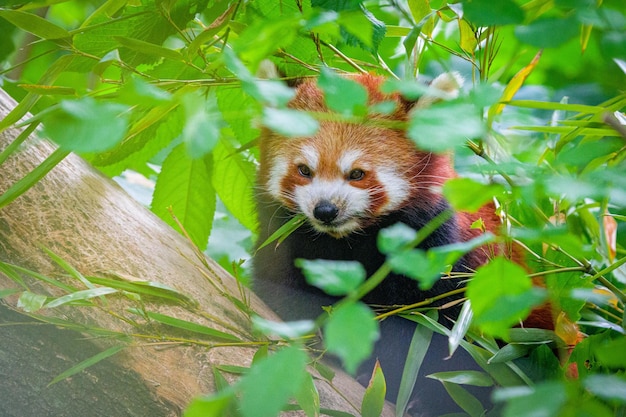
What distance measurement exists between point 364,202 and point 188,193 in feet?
1.83

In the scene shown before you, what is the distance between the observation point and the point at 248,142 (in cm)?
192

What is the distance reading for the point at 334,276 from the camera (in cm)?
63

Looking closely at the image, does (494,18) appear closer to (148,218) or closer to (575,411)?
(575,411)

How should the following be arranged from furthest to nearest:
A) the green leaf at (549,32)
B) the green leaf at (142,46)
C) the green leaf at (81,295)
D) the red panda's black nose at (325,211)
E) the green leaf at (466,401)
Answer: the red panda's black nose at (325,211), the green leaf at (466,401), the green leaf at (81,295), the green leaf at (142,46), the green leaf at (549,32)

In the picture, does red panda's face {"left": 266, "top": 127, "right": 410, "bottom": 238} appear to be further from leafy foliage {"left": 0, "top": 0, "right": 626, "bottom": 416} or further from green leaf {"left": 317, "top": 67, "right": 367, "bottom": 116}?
green leaf {"left": 317, "top": 67, "right": 367, "bottom": 116}

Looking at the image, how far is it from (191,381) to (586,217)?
4.17 ft

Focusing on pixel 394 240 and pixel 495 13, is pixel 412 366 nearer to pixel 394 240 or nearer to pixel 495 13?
pixel 394 240

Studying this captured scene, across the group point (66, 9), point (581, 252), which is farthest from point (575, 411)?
point (66, 9)

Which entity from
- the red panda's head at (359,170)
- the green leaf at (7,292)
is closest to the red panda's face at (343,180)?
the red panda's head at (359,170)

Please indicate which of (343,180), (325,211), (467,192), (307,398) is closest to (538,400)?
(467,192)

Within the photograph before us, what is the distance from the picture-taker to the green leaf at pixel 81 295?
4.10ft

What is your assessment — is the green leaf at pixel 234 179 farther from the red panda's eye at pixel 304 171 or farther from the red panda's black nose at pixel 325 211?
the red panda's black nose at pixel 325 211

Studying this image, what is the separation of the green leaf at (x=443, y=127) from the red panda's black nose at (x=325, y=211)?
138 cm

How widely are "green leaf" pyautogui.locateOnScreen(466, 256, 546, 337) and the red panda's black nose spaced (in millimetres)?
1365
